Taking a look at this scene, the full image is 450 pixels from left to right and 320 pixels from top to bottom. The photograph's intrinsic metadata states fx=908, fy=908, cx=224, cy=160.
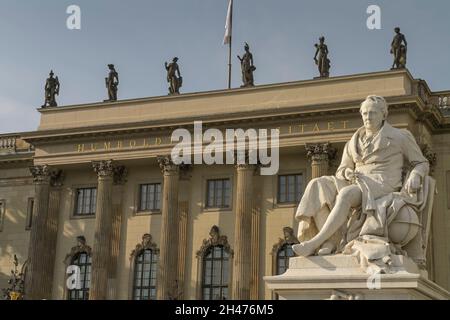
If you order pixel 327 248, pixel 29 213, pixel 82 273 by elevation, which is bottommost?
pixel 327 248

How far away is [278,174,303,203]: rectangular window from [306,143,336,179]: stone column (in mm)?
1627

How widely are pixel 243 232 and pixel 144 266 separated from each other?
595 centimetres

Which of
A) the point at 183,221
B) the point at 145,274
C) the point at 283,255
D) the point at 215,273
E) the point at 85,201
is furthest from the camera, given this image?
the point at 85,201

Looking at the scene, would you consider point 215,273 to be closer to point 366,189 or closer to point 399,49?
point 399,49

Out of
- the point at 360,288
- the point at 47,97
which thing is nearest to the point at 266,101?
the point at 47,97

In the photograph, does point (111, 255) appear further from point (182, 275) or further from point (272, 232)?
point (272, 232)

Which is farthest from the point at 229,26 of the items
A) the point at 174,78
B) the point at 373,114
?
the point at 373,114

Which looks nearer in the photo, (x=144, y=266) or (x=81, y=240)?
(x=144, y=266)

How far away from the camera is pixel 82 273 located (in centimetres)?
4556

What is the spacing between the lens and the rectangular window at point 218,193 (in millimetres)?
43500

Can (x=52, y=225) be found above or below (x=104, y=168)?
below

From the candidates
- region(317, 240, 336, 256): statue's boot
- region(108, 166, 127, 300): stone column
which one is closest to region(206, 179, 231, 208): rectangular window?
region(108, 166, 127, 300): stone column

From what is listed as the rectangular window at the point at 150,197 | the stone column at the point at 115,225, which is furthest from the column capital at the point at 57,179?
the rectangular window at the point at 150,197

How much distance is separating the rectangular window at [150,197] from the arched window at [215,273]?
149 inches
